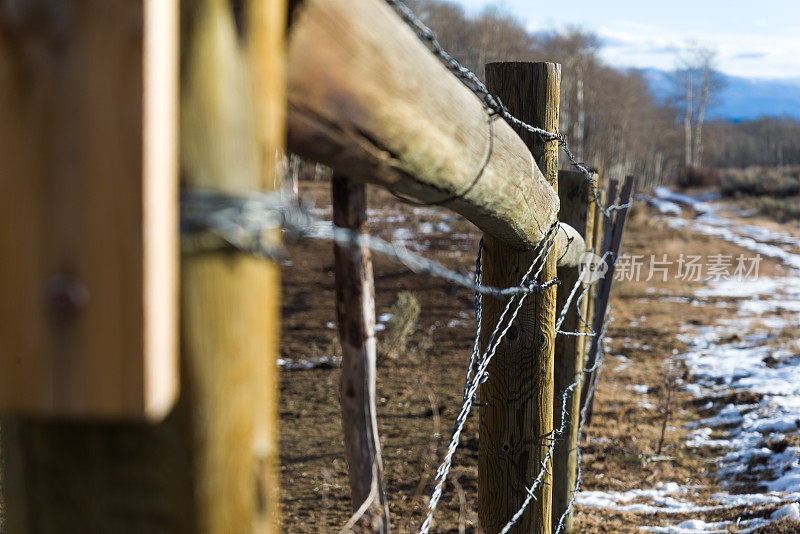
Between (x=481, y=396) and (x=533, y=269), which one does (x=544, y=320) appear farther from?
(x=481, y=396)

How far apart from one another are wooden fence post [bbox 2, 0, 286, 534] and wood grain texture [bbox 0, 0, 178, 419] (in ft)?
0.18

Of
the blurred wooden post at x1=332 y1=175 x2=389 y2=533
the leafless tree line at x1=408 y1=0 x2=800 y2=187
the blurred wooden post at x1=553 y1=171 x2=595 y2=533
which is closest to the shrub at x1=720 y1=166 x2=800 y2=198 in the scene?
the leafless tree line at x1=408 y1=0 x2=800 y2=187

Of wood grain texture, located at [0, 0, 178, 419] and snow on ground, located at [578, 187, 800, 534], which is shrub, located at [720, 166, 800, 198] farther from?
wood grain texture, located at [0, 0, 178, 419]

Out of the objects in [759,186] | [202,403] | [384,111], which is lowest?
[202,403]

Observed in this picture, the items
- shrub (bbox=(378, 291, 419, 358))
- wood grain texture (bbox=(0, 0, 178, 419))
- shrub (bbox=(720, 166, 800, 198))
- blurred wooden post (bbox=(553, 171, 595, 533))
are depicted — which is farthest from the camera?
shrub (bbox=(720, 166, 800, 198))

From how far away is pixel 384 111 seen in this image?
904mm

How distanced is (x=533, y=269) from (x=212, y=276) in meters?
1.52

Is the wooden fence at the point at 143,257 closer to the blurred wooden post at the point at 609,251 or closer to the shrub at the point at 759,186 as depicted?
the blurred wooden post at the point at 609,251

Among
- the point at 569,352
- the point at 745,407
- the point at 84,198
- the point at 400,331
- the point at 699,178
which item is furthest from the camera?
the point at 699,178

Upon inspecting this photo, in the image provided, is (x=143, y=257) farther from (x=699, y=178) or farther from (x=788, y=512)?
(x=699, y=178)

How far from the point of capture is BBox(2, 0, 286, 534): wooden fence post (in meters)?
0.58

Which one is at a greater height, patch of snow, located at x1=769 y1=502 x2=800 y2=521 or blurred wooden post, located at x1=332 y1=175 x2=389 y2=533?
blurred wooden post, located at x1=332 y1=175 x2=389 y2=533

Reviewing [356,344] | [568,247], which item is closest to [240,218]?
[568,247]

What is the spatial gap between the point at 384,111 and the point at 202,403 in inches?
18.1
